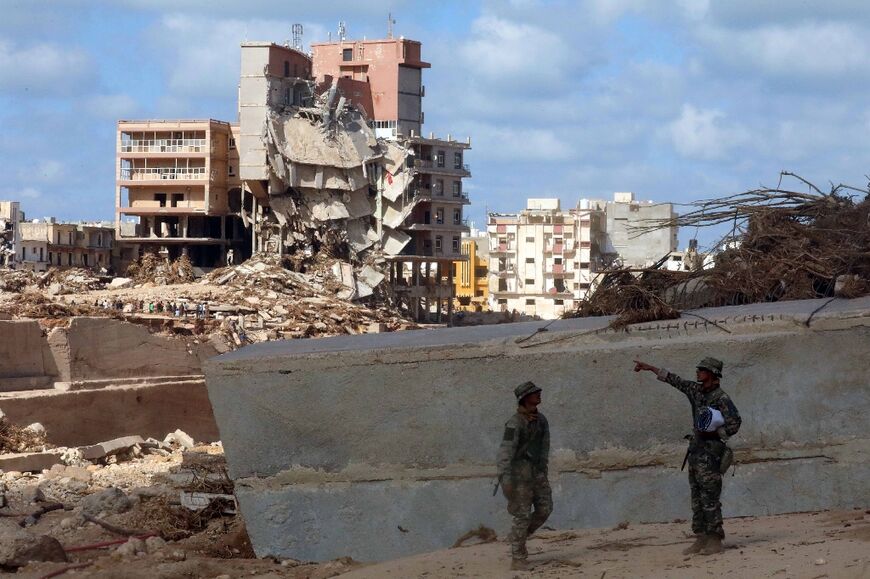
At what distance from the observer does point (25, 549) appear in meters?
8.86

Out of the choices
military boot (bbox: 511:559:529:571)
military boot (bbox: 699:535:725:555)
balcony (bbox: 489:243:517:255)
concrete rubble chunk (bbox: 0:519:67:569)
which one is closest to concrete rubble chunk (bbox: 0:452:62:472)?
concrete rubble chunk (bbox: 0:519:67:569)

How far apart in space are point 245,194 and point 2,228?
1187 cm

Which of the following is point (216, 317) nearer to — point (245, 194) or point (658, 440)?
point (245, 194)

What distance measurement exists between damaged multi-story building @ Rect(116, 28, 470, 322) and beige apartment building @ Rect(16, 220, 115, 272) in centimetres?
221

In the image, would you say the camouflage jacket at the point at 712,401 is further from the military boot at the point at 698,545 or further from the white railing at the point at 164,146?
the white railing at the point at 164,146

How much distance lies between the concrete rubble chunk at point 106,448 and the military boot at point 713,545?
9.17 metres

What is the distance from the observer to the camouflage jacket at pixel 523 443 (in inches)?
291

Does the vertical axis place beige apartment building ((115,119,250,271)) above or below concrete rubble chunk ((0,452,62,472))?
Answer: above

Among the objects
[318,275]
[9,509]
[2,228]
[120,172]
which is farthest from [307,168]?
[9,509]

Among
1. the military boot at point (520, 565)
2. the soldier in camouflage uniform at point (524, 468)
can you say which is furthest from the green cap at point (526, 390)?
the military boot at point (520, 565)

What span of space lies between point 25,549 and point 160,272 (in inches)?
1677

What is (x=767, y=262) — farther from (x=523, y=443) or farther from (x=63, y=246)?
(x=63, y=246)

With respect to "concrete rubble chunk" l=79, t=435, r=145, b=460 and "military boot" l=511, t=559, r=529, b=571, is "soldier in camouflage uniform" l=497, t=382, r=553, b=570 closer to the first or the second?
"military boot" l=511, t=559, r=529, b=571

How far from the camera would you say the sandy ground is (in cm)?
686
